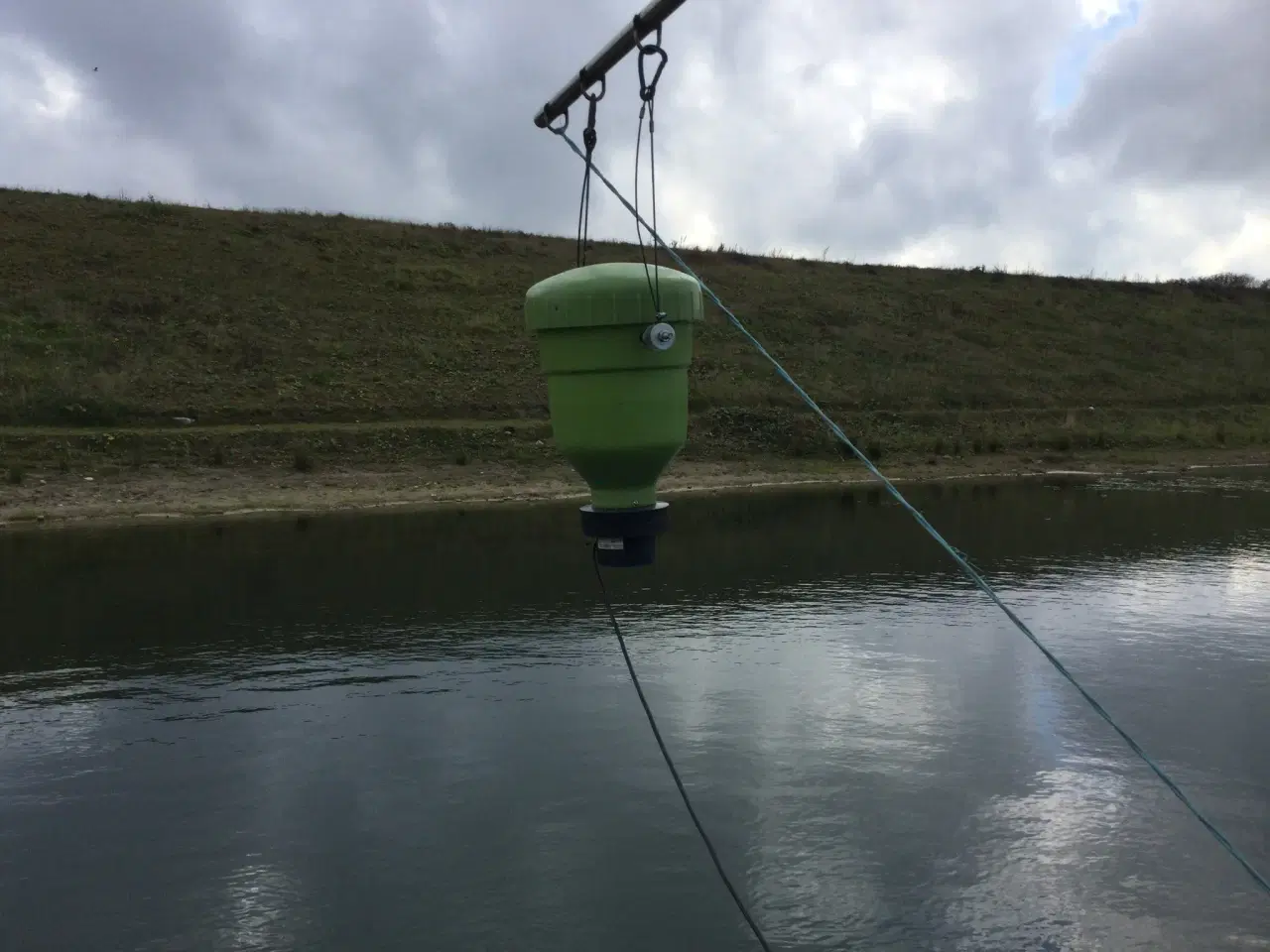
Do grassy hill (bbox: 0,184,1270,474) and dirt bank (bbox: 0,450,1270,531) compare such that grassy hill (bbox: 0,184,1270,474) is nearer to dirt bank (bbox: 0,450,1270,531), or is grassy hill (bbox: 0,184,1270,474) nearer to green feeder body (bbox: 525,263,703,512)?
dirt bank (bbox: 0,450,1270,531)

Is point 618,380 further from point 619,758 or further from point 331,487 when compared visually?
point 331,487

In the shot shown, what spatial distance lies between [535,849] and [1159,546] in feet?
54.3

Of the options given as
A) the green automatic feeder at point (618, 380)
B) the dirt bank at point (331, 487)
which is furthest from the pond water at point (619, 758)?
the dirt bank at point (331, 487)

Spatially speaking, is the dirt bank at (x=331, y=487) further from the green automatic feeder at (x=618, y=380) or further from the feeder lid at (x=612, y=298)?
the feeder lid at (x=612, y=298)

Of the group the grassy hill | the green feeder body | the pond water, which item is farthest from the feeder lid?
the grassy hill

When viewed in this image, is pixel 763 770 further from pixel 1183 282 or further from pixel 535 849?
pixel 1183 282

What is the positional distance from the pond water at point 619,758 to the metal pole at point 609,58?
14.8ft

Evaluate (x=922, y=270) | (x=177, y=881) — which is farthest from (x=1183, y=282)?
(x=177, y=881)

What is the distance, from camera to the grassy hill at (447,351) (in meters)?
31.4

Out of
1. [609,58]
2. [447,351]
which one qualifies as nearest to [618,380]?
[609,58]

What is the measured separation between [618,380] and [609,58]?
44.5 inches

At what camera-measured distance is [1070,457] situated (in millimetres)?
38125

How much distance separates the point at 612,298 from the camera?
3.90 meters

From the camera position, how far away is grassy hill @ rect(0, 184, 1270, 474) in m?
31.4
